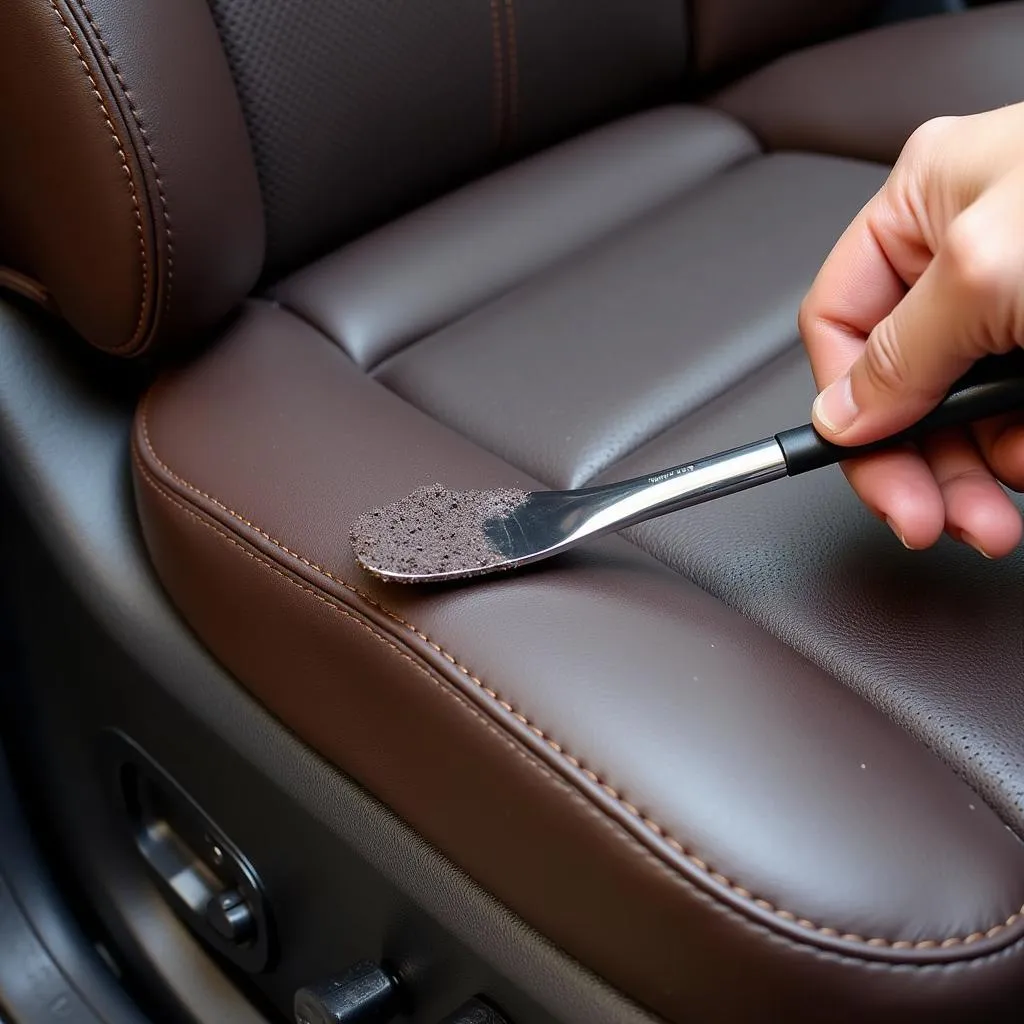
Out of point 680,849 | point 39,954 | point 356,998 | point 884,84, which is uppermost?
point 884,84

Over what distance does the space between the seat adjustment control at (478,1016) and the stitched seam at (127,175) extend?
0.39 metres

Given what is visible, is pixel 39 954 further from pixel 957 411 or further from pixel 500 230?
pixel 957 411

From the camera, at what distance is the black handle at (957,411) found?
491mm

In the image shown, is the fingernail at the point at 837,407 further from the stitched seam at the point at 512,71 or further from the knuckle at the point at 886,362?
the stitched seam at the point at 512,71

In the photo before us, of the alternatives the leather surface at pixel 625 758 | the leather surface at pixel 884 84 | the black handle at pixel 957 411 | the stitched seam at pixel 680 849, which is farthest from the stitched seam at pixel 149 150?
the leather surface at pixel 884 84

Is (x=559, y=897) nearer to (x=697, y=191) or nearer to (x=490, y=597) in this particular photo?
(x=490, y=597)

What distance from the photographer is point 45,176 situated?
60 cm

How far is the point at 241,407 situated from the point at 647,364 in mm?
Result: 226

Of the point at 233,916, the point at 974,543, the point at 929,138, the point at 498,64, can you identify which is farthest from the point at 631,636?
the point at 498,64

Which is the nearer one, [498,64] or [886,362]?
[886,362]

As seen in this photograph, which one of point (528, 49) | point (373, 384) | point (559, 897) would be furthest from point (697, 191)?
point (559, 897)

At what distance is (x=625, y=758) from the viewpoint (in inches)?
17.1

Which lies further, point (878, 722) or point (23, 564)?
point (23, 564)

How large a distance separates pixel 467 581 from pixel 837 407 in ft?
0.58
